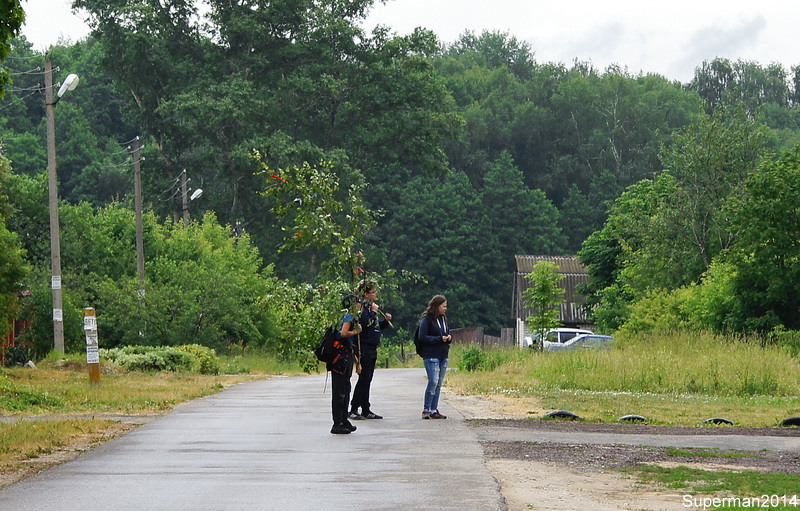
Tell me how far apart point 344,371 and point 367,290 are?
5.19 ft

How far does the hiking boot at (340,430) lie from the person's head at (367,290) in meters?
2.22

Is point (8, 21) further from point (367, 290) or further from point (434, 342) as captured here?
point (434, 342)

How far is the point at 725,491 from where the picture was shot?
11297 millimetres

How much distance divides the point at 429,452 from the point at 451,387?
49.0 ft

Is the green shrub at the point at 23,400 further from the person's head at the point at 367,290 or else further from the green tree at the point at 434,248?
the green tree at the point at 434,248


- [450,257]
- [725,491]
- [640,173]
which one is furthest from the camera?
[640,173]

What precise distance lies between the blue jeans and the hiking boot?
240 cm

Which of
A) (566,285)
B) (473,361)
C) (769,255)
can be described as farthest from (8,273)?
(566,285)

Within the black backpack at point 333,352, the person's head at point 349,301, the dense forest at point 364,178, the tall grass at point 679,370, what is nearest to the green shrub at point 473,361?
the tall grass at point 679,370

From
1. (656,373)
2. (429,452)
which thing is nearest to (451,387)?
(656,373)

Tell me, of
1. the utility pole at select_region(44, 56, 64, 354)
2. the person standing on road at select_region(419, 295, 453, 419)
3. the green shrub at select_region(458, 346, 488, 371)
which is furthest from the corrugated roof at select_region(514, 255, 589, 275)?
the person standing on road at select_region(419, 295, 453, 419)

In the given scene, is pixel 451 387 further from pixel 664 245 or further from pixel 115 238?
pixel 664 245

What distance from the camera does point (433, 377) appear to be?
1864 cm

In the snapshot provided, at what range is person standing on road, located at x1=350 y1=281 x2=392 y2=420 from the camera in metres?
18.1
